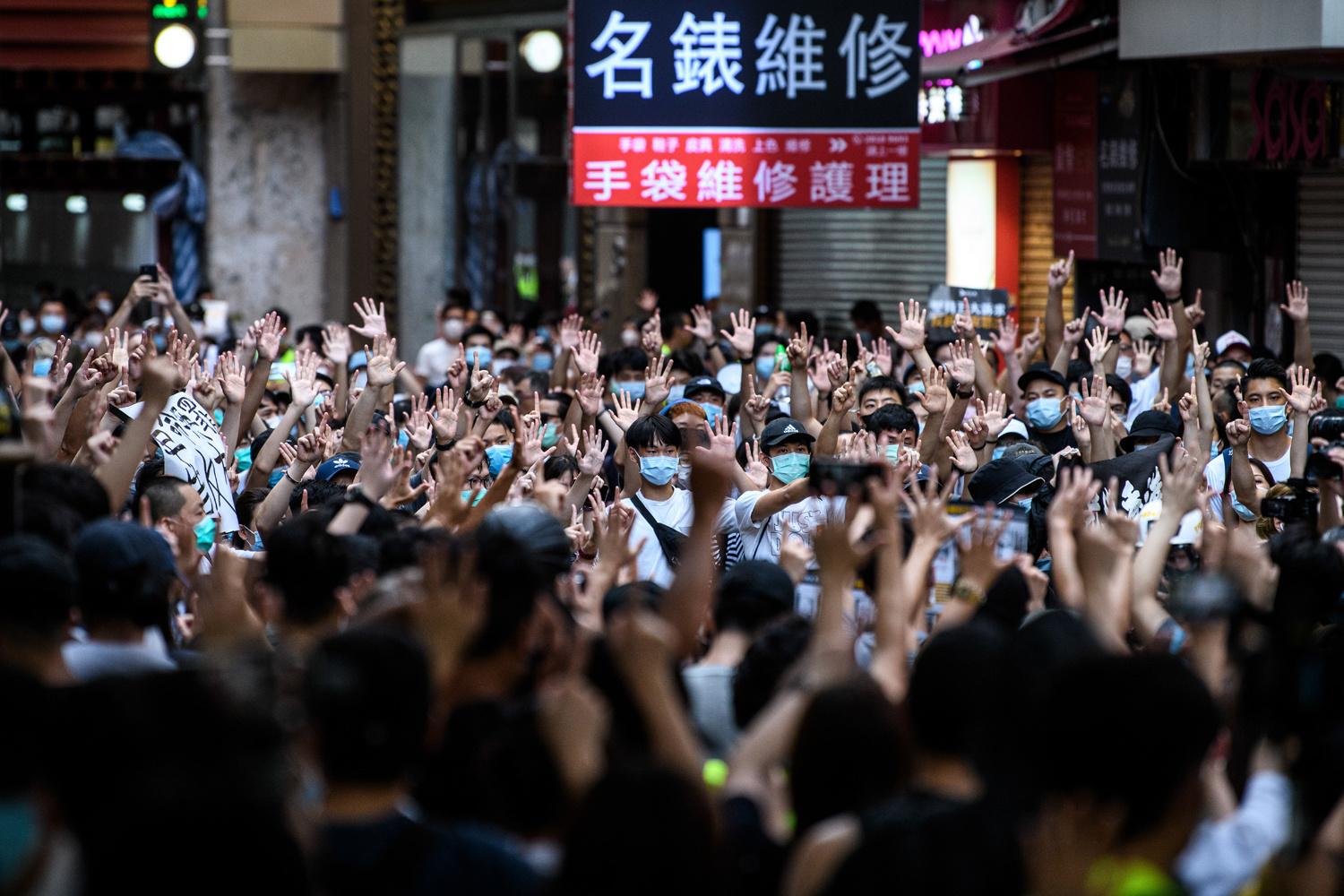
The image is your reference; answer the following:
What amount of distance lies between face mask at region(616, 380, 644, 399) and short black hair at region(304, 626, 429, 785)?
6904mm

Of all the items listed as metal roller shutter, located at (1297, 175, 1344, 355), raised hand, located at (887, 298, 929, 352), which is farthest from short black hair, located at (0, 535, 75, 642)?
metal roller shutter, located at (1297, 175, 1344, 355)

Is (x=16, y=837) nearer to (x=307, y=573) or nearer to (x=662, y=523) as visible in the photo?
(x=307, y=573)

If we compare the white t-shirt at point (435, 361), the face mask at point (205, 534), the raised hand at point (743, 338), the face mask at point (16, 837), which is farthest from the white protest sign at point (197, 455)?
the white t-shirt at point (435, 361)

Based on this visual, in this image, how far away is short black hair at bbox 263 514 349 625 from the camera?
4.56 metres

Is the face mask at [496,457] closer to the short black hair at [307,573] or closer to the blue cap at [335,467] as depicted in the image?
the blue cap at [335,467]

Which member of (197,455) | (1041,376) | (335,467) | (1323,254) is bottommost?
(335,467)

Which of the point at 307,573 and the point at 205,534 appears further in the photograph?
the point at 205,534

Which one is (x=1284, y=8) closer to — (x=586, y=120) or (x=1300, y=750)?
(x=586, y=120)

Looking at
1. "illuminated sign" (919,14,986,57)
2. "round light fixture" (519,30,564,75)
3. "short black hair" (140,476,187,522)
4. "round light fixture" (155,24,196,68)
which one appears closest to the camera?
"short black hair" (140,476,187,522)

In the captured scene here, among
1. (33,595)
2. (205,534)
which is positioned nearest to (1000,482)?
(205,534)

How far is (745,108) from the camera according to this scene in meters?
12.2

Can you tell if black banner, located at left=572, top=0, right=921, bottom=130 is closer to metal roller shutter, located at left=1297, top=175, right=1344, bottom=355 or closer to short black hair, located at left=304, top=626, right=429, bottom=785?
metal roller shutter, located at left=1297, top=175, right=1344, bottom=355

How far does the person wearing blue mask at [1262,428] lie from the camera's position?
8.16 m

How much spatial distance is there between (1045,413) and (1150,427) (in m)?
0.73
